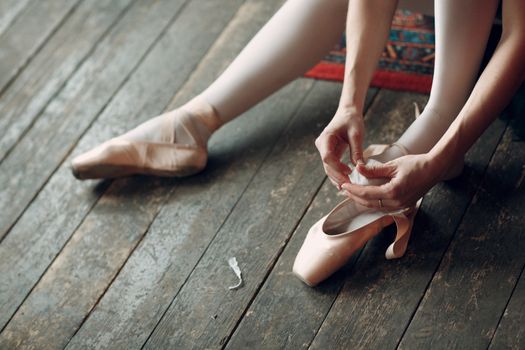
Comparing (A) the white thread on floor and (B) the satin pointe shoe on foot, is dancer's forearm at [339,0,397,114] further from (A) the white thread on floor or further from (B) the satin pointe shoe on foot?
(A) the white thread on floor

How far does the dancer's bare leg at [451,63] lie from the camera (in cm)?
124

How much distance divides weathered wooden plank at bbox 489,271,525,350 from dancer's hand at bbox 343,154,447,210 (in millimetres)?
240

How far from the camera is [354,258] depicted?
1.39 metres

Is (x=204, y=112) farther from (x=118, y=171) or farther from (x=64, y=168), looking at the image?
(x=64, y=168)

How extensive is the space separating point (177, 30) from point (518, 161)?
36.9 inches

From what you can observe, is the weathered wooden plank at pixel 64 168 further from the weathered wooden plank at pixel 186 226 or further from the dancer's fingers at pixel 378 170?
the dancer's fingers at pixel 378 170

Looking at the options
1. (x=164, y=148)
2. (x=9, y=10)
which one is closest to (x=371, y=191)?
(x=164, y=148)

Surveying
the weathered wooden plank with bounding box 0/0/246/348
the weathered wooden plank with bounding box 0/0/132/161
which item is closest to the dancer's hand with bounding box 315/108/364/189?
the weathered wooden plank with bounding box 0/0/246/348

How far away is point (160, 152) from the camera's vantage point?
5.14ft

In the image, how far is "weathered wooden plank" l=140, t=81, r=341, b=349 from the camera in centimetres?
135

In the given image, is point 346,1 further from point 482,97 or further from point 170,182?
point 170,182

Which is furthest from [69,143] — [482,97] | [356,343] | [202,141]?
[482,97]

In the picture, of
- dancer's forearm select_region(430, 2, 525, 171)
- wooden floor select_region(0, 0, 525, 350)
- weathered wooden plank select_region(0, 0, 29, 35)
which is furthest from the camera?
weathered wooden plank select_region(0, 0, 29, 35)

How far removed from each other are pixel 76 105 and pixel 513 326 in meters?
1.14
